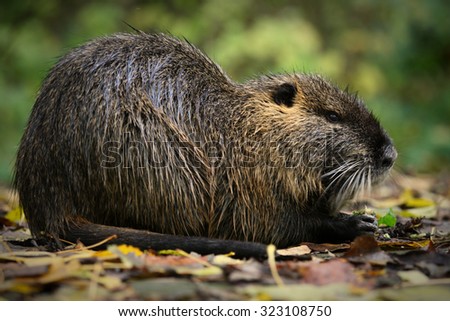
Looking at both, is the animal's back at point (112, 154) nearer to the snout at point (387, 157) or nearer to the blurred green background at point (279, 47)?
the snout at point (387, 157)

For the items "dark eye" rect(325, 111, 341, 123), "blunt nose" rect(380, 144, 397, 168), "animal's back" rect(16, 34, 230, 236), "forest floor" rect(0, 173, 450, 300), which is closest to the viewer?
"forest floor" rect(0, 173, 450, 300)

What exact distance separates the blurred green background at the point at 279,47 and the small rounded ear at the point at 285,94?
4.49m

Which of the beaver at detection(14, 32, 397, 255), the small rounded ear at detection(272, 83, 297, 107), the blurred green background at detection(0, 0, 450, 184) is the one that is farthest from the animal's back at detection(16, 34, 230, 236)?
the blurred green background at detection(0, 0, 450, 184)

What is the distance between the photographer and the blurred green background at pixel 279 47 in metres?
8.62

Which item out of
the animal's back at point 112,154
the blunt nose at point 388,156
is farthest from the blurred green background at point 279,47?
the animal's back at point 112,154

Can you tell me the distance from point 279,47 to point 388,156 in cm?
575

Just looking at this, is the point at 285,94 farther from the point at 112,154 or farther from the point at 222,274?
the point at 222,274

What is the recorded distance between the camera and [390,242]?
3.34 meters

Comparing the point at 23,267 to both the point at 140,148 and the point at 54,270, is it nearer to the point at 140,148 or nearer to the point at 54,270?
the point at 54,270

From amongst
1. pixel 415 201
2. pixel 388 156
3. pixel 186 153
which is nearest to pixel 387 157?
pixel 388 156

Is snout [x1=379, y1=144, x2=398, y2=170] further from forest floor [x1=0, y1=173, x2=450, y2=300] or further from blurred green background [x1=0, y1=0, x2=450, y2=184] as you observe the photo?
blurred green background [x1=0, y1=0, x2=450, y2=184]

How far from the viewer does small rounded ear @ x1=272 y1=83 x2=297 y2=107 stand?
3.85m

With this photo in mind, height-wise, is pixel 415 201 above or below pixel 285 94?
below

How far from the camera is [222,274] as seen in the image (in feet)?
8.67
